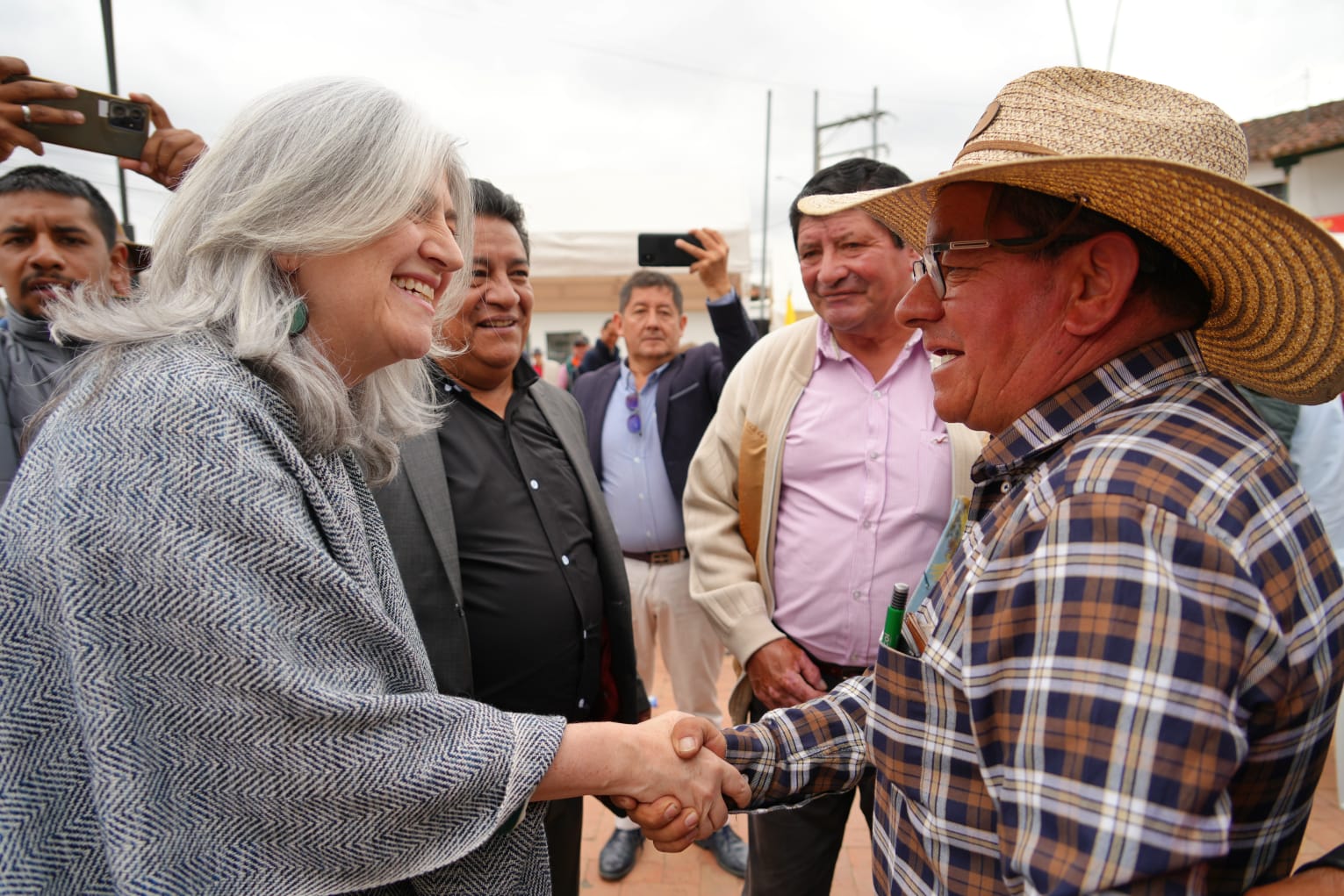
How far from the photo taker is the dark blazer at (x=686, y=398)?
12.5ft

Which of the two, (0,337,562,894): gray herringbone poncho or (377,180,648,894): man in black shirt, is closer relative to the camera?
(0,337,562,894): gray herringbone poncho

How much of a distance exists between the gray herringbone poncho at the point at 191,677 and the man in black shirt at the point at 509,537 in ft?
2.70

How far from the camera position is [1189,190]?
3.56ft

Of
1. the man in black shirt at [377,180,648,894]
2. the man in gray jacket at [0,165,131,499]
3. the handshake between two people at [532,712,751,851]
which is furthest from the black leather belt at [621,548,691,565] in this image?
the man in gray jacket at [0,165,131,499]

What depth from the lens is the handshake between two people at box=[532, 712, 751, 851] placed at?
1412mm

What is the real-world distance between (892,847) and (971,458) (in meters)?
1.31

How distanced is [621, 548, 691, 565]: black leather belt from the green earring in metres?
2.90

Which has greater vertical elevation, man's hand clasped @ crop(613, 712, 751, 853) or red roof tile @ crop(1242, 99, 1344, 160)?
red roof tile @ crop(1242, 99, 1344, 160)

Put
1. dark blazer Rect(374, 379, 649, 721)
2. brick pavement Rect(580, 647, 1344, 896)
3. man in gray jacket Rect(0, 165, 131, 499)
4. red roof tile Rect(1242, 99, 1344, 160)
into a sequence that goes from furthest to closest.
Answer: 1. red roof tile Rect(1242, 99, 1344, 160)
2. brick pavement Rect(580, 647, 1344, 896)
3. man in gray jacket Rect(0, 165, 131, 499)
4. dark blazer Rect(374, 379, 649, 721)

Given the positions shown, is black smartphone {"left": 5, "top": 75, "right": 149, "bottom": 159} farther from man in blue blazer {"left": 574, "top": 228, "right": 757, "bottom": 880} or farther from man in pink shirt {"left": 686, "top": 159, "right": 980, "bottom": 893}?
man in blue blazer {"left": 574, "top": 228, "right": 757, "bottom": 880}

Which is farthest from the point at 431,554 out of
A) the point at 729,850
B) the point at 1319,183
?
the point at 1319,183

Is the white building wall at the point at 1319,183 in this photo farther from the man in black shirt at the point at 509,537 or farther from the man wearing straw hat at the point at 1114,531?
the man wearing straw hat at the point at 1114,531

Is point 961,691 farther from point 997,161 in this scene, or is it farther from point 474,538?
point 474,538

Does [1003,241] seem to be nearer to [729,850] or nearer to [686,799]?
[686,799]
